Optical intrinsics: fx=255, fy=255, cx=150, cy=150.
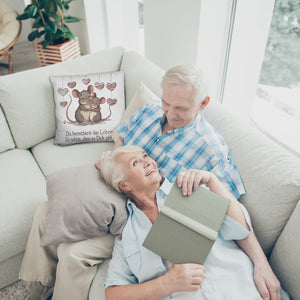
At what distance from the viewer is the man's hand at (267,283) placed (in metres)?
0.83

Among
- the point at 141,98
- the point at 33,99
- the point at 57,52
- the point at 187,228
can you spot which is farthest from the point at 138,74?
the point at 57,52

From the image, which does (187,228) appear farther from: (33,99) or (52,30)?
(52,30)

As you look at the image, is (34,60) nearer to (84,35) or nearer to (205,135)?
(84,35)

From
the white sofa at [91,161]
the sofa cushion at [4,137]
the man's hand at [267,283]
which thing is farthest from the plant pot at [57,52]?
the man's hand at [267,283]

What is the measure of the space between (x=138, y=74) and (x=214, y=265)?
1303 millimetres

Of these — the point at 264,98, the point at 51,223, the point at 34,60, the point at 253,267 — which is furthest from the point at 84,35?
the point at 253,267

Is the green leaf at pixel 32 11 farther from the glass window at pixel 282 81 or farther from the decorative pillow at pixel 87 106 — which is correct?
the glass window at pixel 282 81

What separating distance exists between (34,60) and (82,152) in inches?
131

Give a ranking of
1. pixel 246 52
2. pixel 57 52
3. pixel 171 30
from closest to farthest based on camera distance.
Result: pixel 246 52 < pixel 171 30 < pixel 57 52

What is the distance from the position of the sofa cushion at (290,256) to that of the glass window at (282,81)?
91cm

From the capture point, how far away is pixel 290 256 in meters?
0.86

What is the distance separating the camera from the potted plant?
8.54 ft

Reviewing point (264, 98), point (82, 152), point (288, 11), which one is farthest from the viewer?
point (264, 98)

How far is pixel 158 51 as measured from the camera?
224 centimetres
